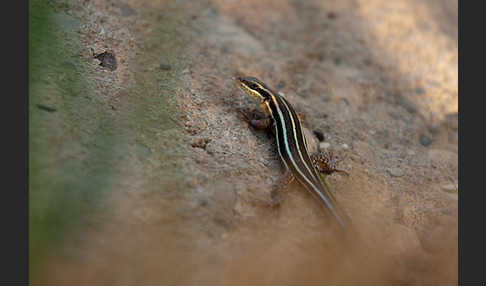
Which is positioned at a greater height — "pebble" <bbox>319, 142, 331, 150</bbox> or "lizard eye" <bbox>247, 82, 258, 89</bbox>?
"lizard eye" <bbox>247, 82, 258, 89</bbox>

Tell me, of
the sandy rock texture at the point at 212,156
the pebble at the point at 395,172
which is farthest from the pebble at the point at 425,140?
the pebble at the point at 395,172

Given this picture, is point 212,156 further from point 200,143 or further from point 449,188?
point 449,188

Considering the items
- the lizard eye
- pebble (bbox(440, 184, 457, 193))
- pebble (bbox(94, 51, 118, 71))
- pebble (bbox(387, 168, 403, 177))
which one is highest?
the lizard eye

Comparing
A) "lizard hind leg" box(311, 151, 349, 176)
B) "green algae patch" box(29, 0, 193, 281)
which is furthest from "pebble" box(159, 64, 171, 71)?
"lizard hind leg" box(311, 151, 349, 176)

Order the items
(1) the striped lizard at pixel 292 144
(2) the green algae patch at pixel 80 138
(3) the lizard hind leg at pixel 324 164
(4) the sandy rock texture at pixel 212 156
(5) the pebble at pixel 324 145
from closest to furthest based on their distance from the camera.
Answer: (2) the green algae patch at pixel 80 138 < (4) the sandy rock texture at pixel 212 156 < (1) the striped lizard at pixel 292 144 < (3) the lizard hind leg at pixel 324 164 < (5) the pebble at pixel 324 145

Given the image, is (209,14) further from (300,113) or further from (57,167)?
(57,167)

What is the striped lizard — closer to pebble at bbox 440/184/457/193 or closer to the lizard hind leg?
the lizard hind leg

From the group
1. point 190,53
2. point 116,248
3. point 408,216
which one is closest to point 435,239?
point 408,216

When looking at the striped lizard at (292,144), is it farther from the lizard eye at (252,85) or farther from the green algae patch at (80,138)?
the green algae patch at (80,138)
